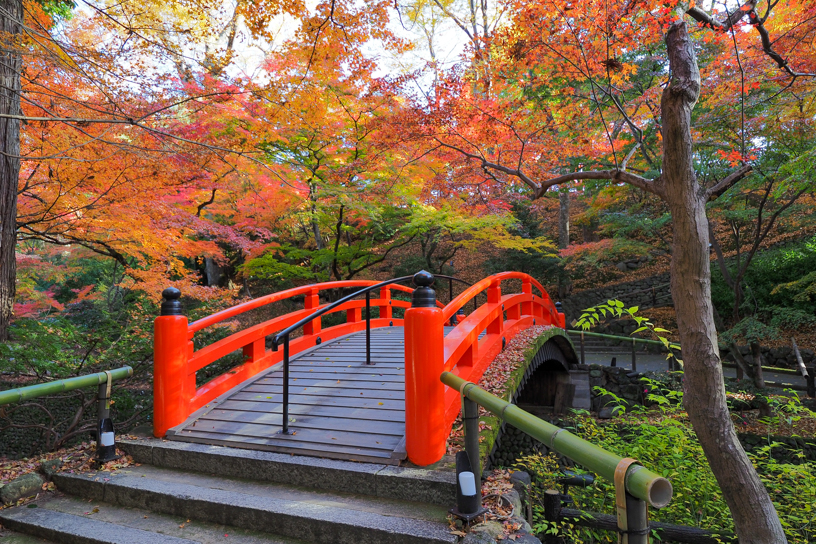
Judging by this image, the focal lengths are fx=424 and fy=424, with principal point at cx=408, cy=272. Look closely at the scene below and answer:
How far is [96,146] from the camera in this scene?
21.3ft

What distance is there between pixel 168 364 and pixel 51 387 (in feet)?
2.58

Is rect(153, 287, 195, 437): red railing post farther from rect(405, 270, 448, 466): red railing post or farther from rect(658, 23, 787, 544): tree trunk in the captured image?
rect(658, 23, 787, 544): tree trunk

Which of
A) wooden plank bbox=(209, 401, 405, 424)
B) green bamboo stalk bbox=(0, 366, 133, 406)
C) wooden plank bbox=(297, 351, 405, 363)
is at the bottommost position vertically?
wooden plank bbox=(209, 401, 405, 424)

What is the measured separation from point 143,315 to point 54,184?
256 cm

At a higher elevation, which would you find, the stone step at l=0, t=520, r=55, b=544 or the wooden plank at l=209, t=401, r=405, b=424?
the wooden plank at l=209, t=401, r=405, b=424

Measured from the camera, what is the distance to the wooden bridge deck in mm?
3238

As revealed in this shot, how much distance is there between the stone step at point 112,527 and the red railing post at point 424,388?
0.95m

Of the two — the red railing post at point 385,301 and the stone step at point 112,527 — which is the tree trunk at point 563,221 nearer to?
the red railing post at point 385,301

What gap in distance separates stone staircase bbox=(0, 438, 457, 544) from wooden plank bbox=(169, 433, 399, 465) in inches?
2.3

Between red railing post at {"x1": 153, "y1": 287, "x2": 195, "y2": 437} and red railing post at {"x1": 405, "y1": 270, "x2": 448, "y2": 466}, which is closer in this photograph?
red railing post at {"x1": 405, "y1": 270, "x2": 448, "y2": 466}

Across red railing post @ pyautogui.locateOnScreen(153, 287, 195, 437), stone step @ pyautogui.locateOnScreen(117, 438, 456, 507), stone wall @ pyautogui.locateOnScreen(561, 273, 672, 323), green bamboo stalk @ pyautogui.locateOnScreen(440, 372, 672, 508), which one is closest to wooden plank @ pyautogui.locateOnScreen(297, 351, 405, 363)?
red railing post @ pyautogui.locateOnScreen(153, 287, 195, 437)

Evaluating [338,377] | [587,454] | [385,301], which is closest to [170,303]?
[338,377]

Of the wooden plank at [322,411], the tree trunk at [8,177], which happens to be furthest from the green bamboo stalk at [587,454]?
the tree trunk at [8,177]

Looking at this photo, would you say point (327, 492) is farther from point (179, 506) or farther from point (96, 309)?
point (96, 309)
